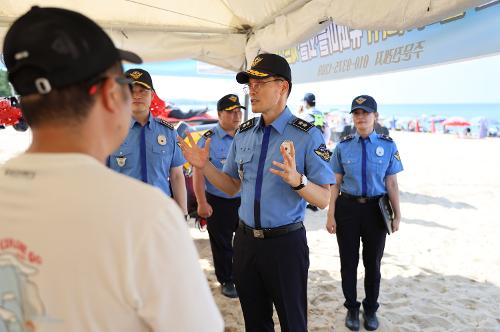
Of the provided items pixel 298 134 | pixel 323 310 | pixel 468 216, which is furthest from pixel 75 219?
pixel 468 216

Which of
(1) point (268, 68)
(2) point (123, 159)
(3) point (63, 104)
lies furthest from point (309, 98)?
(3) point (63, 104)

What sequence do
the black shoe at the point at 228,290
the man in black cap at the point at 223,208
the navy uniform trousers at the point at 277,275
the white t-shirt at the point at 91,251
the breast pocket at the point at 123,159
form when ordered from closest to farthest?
the white t-shirt at the point at 91,251
the navy uniform trousers at the point at 277,275
the breast pocket at the point at 123,159
the black shoe at the point at 228,290
the man in black cap at the point at 223,208

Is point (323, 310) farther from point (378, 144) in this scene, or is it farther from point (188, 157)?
point (188, 157)

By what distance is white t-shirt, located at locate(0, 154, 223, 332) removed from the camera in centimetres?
66

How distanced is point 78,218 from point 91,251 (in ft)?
0.21

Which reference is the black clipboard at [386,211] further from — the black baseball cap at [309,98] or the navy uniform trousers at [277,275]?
the black baseball cap at [309,98]

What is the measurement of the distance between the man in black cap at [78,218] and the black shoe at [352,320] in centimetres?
260

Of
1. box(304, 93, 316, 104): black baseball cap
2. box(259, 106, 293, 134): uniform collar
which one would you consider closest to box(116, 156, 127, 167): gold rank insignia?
box(259, 106, 293, 134): uniform collar

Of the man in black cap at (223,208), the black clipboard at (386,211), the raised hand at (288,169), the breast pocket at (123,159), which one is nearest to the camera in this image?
the raised hand at (288,169)

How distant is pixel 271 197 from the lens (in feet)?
6.78

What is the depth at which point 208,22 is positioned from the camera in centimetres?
421

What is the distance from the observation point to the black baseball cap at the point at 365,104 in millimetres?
2969

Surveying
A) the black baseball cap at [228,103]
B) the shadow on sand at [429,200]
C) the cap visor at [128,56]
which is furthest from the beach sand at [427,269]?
the cap visor at [128,56]

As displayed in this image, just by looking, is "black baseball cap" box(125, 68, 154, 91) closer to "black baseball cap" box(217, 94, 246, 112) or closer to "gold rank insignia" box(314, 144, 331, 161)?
"black baseball cap" box(217, 94, 246, 112)
